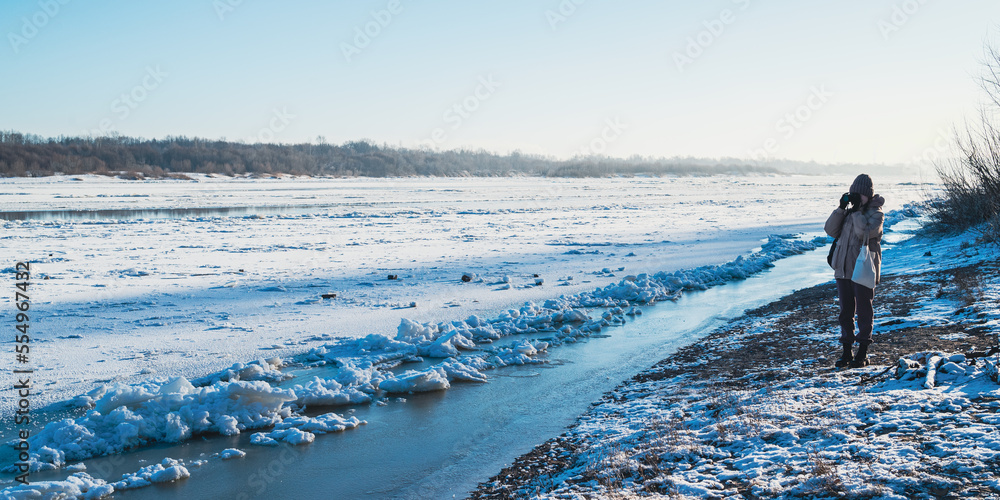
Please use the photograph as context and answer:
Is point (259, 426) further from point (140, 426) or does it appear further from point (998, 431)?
point (998, 431)

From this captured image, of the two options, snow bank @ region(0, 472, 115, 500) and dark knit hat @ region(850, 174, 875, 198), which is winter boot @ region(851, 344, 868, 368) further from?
snow bank @ region(0, 472, 115, 500)

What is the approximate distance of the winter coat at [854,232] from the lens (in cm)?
548

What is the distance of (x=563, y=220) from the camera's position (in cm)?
2859

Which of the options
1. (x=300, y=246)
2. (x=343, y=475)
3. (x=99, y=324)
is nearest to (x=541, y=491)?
(x=343, y=475)

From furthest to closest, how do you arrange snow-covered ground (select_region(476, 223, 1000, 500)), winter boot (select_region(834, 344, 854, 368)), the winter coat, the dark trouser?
winter boot (select_region(834, 344, 854, 368)) < the dark trouser < the winter coat < snow-covered ground (select_region(476, 223, 1000, 500))

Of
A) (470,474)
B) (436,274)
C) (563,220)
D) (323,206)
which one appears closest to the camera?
(470,474)

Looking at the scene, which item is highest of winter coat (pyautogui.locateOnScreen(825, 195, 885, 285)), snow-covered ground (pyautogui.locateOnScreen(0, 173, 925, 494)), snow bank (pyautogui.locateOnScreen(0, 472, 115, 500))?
winter coat (pyautogui.locateOnScreen(825, 195, 885, 285))

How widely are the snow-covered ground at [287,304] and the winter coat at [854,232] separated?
353 centimetres

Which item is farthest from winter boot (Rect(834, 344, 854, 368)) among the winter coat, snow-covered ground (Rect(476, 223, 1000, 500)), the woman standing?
the winter coat

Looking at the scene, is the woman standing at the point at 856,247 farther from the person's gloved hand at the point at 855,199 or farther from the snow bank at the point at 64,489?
the snow bank at the point at 64,489

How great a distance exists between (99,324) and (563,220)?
21.6 metres

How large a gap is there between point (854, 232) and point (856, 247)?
136 mm

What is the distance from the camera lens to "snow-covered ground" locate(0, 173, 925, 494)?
5.69 metres

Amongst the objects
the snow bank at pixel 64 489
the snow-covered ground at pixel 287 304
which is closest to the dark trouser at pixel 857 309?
the snow-covered ground at pixel 287 304
